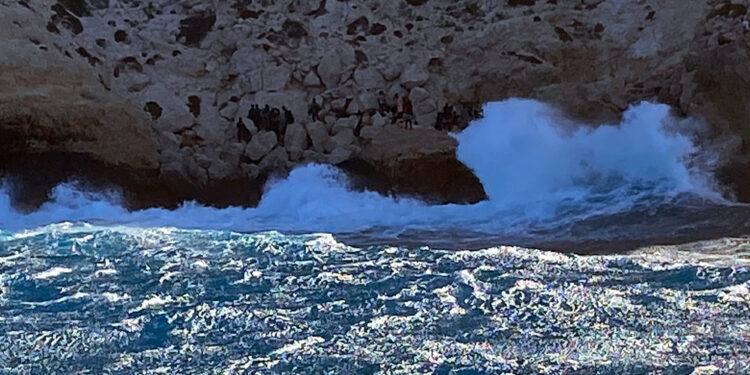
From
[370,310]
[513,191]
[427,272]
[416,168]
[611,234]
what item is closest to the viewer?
[370,310]

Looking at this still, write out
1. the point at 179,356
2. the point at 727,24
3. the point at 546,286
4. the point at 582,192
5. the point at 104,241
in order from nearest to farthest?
the point at 179,356, the point at 546,286, the point at 104,241, the point at 582,192, the point at 727,24

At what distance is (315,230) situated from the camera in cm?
432

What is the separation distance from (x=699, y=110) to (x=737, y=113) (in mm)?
193

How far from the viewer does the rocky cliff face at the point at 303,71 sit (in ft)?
17.1

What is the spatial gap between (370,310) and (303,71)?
289 centimetres

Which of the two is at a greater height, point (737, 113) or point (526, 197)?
point (737, 113)

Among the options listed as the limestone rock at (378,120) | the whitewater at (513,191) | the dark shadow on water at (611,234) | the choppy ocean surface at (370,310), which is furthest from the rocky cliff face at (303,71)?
the choppy ocean surface at (370,310)

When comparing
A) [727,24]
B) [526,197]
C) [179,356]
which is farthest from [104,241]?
[727,24]

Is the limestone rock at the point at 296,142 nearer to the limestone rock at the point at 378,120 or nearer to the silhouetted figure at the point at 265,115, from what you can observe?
the silhouetted figure at the point at 265,115

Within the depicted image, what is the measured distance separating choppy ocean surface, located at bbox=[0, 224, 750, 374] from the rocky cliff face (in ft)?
5.37

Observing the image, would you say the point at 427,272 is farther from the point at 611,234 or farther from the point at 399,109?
the point at 399,109

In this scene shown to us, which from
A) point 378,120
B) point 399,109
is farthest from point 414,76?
point 378,120

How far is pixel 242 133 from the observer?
5340 mm

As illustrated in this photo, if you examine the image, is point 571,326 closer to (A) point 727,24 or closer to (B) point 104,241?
(B) point 104,241
